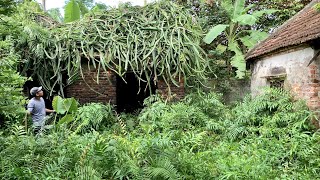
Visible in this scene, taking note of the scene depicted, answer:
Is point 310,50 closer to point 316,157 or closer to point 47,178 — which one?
point 316,157

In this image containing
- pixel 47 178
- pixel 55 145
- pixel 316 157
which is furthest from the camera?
pixel 316 157

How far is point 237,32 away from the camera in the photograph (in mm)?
14016

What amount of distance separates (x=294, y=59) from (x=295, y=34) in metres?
0.61

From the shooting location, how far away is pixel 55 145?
510 cm

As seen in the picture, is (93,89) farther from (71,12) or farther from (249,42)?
(249,42)

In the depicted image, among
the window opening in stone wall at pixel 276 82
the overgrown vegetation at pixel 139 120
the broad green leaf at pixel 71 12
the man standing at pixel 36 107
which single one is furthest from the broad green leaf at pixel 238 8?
the man standing at pixel 36 107

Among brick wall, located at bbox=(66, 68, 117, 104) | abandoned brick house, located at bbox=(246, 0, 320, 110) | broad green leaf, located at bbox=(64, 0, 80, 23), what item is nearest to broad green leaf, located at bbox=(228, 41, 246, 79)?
abandoned brick house, located at bbox=(246, 0, 320, 110)

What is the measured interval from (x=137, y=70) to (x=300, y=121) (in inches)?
168

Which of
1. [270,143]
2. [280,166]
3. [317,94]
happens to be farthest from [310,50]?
[280,166]

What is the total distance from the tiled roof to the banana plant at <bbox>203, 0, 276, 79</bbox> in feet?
3.83

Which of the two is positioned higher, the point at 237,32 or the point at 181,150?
the point at 237,32

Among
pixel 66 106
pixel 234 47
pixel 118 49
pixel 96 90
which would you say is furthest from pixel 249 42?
pixel 66 106

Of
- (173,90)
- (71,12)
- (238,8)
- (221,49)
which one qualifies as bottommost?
(173,90)

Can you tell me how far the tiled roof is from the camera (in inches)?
296
